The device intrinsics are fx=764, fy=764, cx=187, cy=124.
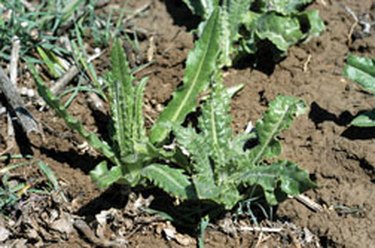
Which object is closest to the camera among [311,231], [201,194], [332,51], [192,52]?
[201,194]

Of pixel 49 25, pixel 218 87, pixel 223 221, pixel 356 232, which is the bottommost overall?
pixel 356 232

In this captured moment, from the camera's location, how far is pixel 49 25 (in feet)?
13.7

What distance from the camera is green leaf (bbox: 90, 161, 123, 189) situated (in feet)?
10.5

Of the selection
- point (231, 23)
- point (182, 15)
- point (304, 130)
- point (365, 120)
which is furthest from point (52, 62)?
point (365, 120)

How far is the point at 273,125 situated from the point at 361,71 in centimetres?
54

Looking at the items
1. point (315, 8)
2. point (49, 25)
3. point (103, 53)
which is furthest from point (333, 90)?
point (49, 25)

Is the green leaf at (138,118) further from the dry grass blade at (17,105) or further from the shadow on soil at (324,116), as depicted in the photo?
the shadow on soil at (324,116)

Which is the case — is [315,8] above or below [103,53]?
below

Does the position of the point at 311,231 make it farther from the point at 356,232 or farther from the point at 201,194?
the point at 201,194

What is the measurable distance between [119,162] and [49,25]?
3.72 feet

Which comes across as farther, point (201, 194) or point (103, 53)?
point (103, 53)

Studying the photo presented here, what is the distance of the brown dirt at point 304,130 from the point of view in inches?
131

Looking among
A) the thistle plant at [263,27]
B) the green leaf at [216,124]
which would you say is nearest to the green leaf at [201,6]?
the thistle plant at [263,27]

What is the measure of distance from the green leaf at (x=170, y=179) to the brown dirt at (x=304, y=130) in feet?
0.77
